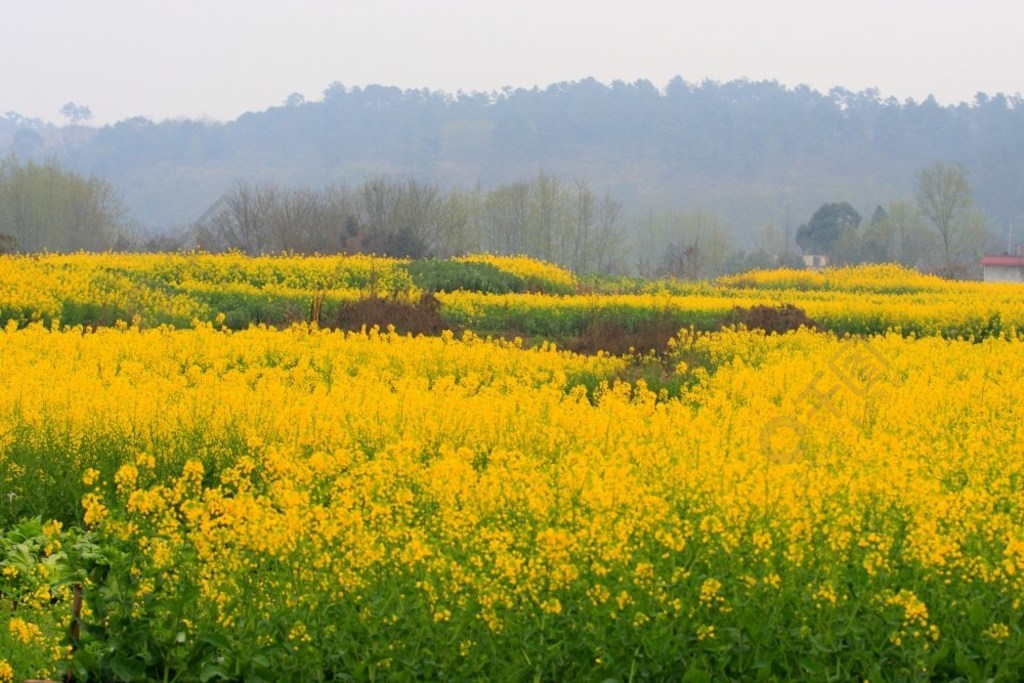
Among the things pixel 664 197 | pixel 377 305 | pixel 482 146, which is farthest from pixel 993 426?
pixel 482 146

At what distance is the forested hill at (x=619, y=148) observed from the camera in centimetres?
13225

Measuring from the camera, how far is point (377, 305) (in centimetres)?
1706

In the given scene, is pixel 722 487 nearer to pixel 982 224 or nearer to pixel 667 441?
pixel 667 441

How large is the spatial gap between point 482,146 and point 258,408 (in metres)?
150

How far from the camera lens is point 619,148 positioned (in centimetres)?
15612

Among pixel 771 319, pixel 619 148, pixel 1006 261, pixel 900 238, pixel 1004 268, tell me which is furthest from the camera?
pixel 619 148

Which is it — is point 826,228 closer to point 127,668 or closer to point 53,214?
point 53,214

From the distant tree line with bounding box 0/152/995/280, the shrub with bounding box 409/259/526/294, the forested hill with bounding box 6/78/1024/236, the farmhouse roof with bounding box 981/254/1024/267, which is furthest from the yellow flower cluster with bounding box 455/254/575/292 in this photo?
the forested hill with bounding box 6/78/1024/236

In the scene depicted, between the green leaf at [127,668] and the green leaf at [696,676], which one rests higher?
the green leaf at [696,676]

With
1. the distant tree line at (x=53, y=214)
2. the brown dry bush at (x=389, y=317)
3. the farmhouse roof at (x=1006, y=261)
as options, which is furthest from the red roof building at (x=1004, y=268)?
the brown dry bush at (x=389, y=317)

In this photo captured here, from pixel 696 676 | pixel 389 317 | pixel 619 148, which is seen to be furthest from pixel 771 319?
pixel 619 148

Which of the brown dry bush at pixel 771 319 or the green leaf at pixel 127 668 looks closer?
the green leaf at pixel 127 668

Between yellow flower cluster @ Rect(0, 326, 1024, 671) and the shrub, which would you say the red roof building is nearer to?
the shrub

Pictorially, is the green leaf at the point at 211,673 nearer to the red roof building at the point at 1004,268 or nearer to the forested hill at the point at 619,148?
the red roof building at the point at 1004,268
